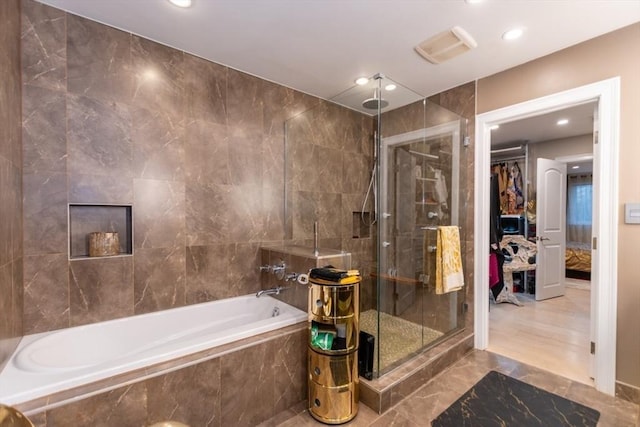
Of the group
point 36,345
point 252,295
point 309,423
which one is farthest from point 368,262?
point 36,345

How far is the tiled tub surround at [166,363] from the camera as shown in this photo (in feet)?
4.24

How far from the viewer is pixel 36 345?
1.70m

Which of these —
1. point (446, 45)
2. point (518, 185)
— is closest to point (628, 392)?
point (446, 45)

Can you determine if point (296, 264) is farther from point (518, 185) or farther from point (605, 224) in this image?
point (518, 185)

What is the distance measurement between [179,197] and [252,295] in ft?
3.61

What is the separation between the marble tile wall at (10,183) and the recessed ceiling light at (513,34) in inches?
120

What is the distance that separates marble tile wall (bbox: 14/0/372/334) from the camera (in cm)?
184

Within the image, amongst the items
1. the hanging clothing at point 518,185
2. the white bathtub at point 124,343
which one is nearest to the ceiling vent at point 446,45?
the white bathtub at point 124,343

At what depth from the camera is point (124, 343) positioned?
6.86 feet

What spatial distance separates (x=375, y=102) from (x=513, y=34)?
1.19m

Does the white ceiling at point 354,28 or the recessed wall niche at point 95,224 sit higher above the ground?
the white ceiling at point 354,28

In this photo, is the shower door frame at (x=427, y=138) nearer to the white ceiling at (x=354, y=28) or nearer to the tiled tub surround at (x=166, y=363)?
the white ceiling at (x=354, y=28)

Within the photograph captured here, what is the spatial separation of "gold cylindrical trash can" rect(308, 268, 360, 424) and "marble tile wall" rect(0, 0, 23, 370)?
163 cm

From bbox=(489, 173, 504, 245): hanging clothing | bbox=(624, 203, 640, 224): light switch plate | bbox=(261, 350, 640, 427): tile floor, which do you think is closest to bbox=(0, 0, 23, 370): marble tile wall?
bbox=(261, 350, 640, 427): tile floor
